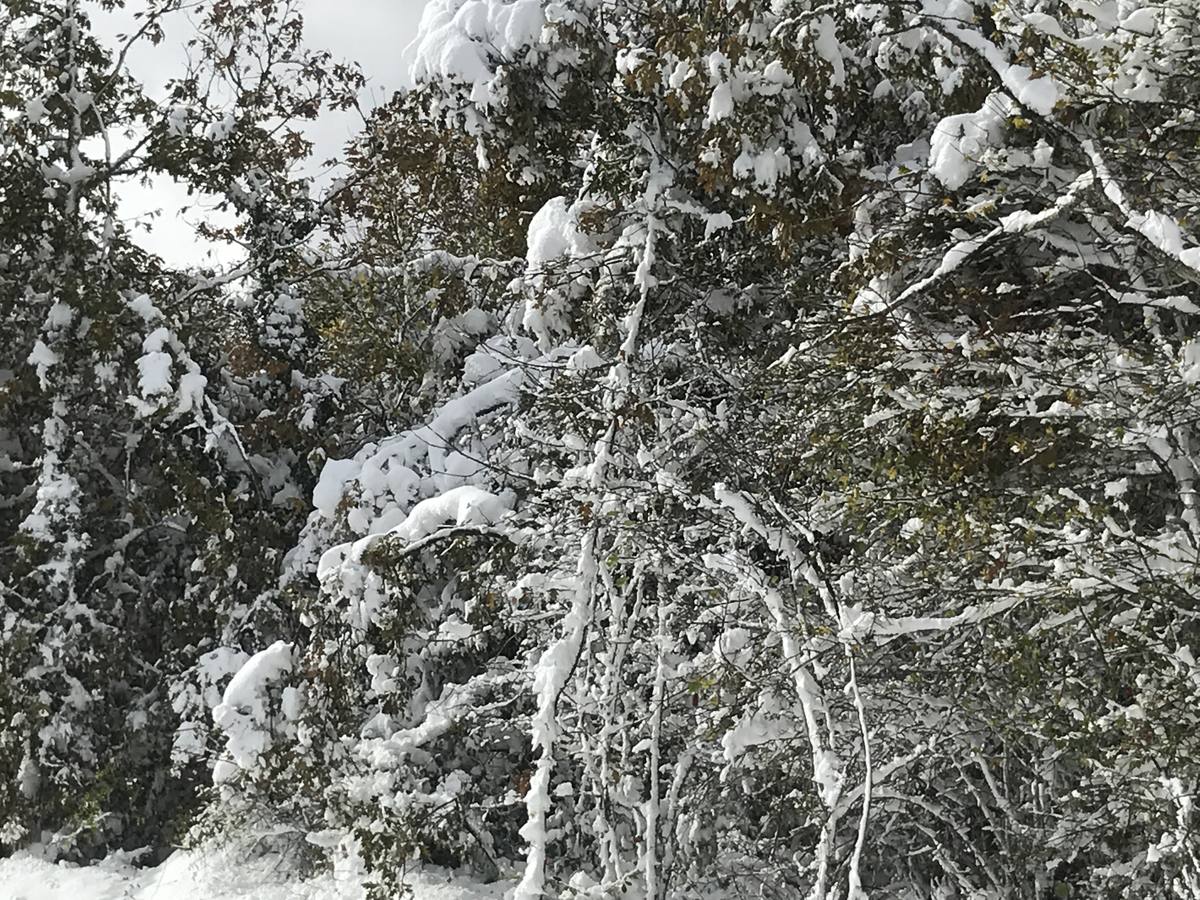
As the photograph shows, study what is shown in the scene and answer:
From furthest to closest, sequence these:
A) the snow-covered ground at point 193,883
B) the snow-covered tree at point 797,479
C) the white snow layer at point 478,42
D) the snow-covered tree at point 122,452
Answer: the snow-covered tree at point 122,452
the snow-covered ground at point 193,883
the white snow layer at point 478,42
the snow-covered tree at point 797,479

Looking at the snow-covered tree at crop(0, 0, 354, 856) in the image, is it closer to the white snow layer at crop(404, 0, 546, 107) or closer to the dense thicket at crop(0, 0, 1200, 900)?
the dense thicket at crop(0, 0, 1200, 900)

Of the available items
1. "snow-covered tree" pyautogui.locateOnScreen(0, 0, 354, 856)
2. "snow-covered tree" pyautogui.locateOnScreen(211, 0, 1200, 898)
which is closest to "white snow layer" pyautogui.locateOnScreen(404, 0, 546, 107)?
"snow-covered tree" pyautogui.locateOnScreen(211, 0, 1200, 898)

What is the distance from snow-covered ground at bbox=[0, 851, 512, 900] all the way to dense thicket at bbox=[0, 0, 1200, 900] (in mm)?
345

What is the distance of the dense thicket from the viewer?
3930 millimetres

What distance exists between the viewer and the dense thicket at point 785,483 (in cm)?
393

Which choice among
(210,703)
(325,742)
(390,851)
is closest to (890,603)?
(390,851)

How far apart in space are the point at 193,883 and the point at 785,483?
5.93 m

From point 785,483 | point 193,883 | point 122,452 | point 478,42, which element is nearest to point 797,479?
point 785,483

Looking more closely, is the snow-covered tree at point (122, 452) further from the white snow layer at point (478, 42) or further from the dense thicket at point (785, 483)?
the white snow layer at point (478, 42)

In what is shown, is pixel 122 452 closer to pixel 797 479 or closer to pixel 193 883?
pixel 193 883

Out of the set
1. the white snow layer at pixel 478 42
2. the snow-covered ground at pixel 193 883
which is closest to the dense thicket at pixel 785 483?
the white snow layer at pixel 478 42

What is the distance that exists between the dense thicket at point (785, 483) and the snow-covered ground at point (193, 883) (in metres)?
A: 0.34

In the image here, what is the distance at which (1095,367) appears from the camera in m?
3.90

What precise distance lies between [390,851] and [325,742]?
1126 mm
